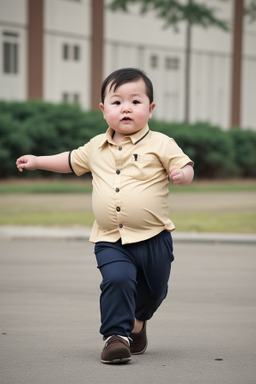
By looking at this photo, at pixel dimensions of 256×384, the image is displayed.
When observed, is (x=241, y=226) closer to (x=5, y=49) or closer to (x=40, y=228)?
(x=40, y=228)

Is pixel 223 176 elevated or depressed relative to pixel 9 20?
depressed

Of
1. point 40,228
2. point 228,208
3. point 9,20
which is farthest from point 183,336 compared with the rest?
point 9,20

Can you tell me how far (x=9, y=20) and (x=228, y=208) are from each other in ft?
58.6

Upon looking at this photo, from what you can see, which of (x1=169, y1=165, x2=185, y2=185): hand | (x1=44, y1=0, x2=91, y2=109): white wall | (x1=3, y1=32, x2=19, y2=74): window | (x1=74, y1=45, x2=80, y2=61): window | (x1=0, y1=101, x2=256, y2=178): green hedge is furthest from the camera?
(x1=74, y1=45, x2=80, y2=61): window

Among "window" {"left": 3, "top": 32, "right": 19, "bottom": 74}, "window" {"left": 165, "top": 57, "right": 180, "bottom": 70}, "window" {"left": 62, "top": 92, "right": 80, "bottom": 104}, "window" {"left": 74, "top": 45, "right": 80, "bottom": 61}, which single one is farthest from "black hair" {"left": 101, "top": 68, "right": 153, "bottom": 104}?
"window" {"left": 165, "top": 57, "right": 180, "bottom": 70}

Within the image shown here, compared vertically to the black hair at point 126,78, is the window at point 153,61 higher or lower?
higher

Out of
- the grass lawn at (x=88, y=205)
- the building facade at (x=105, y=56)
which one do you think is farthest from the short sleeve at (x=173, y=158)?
the building facade at (x=105, y=56)

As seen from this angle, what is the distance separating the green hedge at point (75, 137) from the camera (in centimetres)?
2330

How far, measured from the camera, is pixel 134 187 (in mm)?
4957

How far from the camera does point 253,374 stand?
15.8 feet

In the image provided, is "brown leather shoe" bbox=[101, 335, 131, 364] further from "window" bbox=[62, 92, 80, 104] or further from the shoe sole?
"window" bbox=[62, 92, 80, 104]

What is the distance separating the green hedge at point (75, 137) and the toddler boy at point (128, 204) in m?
17.7

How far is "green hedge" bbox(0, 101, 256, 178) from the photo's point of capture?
23297mm

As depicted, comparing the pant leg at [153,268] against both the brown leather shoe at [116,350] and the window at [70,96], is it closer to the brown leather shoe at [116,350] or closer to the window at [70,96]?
the brown leather shoe at [116,350]
